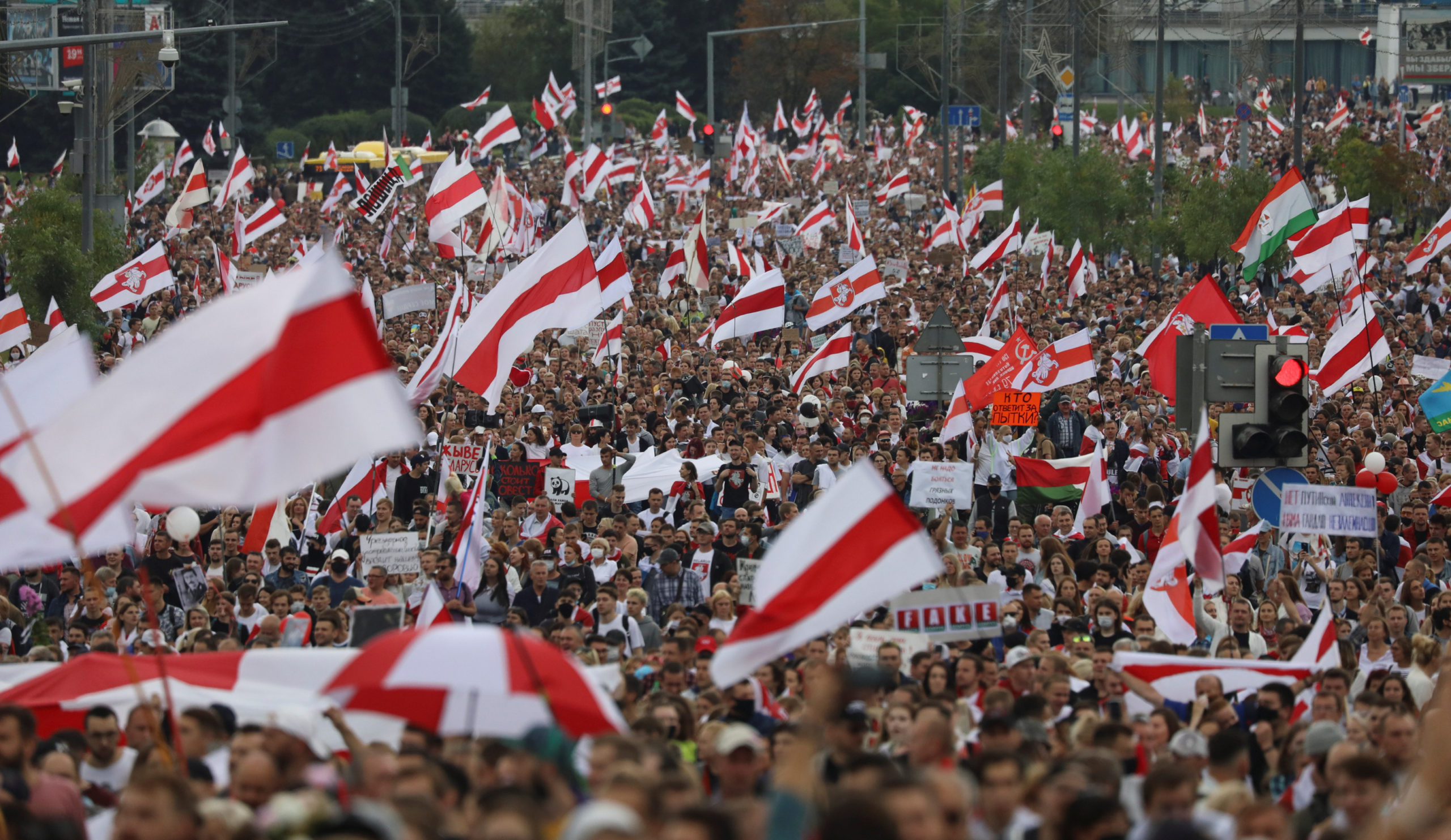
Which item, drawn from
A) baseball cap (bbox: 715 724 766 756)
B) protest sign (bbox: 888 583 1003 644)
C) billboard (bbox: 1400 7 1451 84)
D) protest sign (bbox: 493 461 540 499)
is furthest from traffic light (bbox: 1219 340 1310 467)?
billboard (bbox: 1400 7 1451 84)

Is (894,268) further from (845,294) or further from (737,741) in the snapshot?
(737,741)

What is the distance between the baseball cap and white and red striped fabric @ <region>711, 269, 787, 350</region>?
52.8 ft

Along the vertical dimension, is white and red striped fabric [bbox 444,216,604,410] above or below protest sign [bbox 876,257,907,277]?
above

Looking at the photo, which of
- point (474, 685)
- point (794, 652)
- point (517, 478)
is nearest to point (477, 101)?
point (517, 478)

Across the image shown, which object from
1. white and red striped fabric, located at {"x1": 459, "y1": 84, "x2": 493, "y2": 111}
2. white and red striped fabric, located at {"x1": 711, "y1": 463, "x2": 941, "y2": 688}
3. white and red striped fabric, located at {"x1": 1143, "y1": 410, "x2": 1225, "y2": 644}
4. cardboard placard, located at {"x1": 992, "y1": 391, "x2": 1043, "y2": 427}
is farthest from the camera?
white and red striped fabric, located at {"x1": 459, "y1": 84, "x2": 493, "y2": 111}

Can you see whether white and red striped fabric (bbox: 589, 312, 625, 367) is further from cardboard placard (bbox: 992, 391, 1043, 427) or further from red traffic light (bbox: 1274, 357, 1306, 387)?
red traffic light (bbox: 1274, 357, 1306, 387)

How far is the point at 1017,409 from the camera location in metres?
18.6

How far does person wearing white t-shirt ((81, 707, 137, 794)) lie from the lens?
836 centimetres

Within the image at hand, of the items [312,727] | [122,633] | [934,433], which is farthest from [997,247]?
[312,727]

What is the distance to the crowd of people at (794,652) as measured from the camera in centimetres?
609

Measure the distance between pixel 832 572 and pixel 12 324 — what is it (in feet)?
52.8

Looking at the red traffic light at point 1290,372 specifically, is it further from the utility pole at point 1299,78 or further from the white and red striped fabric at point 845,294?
the utility pole at point 1299,78

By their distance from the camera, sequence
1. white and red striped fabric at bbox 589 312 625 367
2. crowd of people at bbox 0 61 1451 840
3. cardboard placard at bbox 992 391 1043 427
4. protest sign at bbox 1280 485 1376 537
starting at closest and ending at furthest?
crowd of people at bbox 0 61 1451 840, protest sign at bbox 1280 485 1376 537, cardboard placard at bbox 992 391 1043 427, white and red striped fabric at bbox 589 312 625 367

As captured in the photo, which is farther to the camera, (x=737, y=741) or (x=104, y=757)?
(x=104, y=757)
